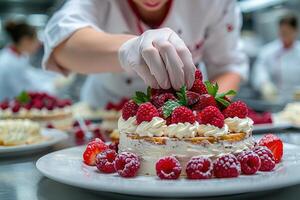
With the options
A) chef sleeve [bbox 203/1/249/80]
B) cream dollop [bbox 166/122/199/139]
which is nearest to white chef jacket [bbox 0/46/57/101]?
chef sleeve [bbox 203/1/249/80]

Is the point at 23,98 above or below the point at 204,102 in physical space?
below

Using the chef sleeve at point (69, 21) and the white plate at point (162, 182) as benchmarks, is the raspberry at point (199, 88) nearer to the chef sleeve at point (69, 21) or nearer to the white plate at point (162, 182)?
the white plate at point (162, 182)

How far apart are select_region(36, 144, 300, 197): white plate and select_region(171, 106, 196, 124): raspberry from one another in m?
0.17

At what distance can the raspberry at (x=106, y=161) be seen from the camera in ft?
3.76

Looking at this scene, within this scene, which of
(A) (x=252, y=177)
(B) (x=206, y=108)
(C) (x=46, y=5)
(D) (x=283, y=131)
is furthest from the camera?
(C) (x=46, y=5)

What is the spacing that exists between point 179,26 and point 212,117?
103 cm

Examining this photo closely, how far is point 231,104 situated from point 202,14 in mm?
1018

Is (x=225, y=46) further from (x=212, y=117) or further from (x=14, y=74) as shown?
(x=14, y=74)

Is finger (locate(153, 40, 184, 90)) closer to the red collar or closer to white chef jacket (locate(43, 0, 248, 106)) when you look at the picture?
white chef jacket (locate(43, 0, 248, 106))

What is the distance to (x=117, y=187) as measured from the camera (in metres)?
0.92

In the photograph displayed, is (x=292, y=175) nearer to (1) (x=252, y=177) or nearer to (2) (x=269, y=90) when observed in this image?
(1) (x=252, y=177)

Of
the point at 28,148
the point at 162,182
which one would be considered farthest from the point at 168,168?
the point at 28,148

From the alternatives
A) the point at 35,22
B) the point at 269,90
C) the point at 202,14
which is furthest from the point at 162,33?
the point at 35,22

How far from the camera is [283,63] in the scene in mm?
7062
